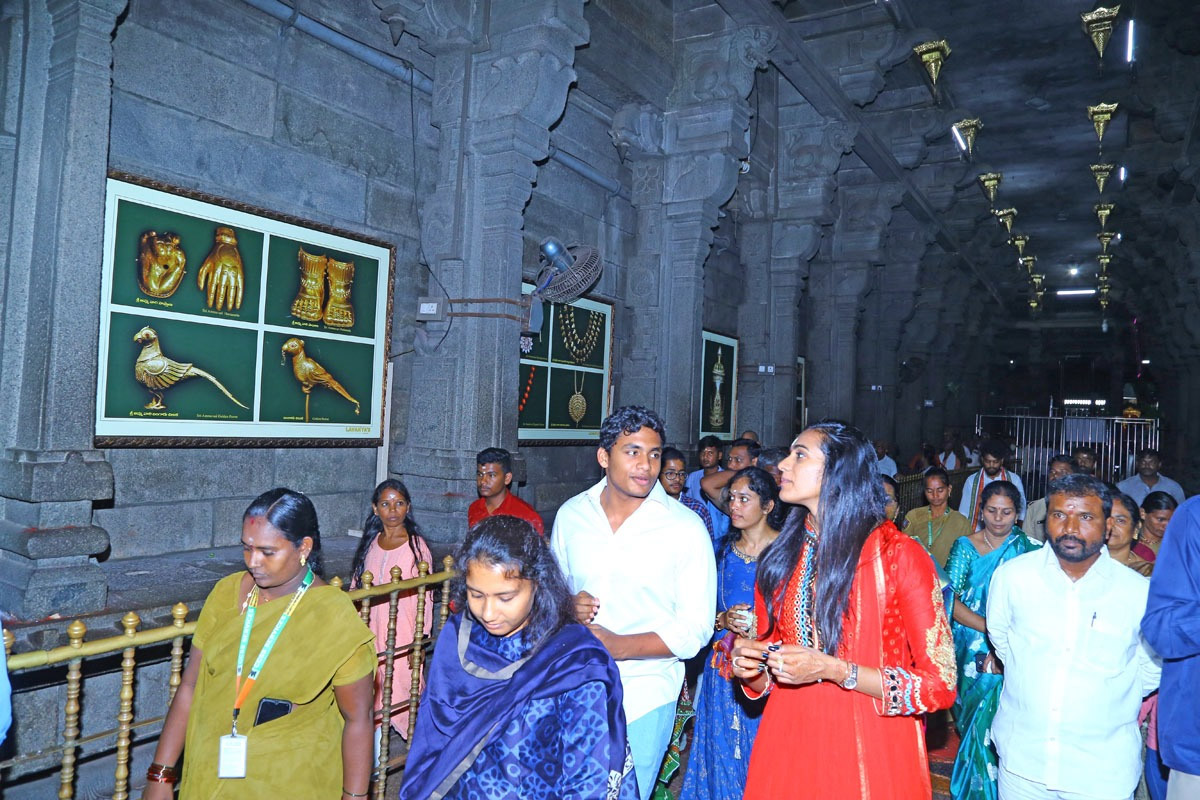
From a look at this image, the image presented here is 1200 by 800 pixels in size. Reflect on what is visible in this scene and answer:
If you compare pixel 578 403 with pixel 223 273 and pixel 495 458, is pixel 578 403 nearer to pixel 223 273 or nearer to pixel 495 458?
pixel 495 458

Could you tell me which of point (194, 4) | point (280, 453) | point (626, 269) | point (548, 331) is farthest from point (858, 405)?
point (194, 4)

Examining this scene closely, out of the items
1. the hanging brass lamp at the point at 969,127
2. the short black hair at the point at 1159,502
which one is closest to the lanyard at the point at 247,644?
the short black hair at the point at 1159,502

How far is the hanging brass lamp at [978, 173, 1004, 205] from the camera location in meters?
16.0

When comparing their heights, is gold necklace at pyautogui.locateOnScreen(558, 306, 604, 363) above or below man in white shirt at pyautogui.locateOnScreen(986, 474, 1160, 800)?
above

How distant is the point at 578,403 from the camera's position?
877 centimetres

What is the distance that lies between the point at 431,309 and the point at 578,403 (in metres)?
2.64

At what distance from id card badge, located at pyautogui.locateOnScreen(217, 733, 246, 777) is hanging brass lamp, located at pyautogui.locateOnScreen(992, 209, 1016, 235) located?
1951 cm

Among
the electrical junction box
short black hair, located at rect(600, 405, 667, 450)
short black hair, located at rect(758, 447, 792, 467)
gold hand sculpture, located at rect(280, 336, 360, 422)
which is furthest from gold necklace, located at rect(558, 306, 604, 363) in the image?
short black hair, located at rect(600, 405, 667, 450)

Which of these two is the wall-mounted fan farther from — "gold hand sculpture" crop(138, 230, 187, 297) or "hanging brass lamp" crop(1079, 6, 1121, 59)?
"hanging brass lamp" crop(1079, 6, 1121, 59)

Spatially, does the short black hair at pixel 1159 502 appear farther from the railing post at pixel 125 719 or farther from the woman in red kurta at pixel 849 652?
the railing post at pixel 125 719

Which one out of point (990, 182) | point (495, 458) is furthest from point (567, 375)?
point (990, 182)

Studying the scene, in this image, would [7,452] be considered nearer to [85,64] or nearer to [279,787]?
[85,64]

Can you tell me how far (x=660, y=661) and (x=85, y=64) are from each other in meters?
3.99

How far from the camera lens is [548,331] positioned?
27.0 feet
